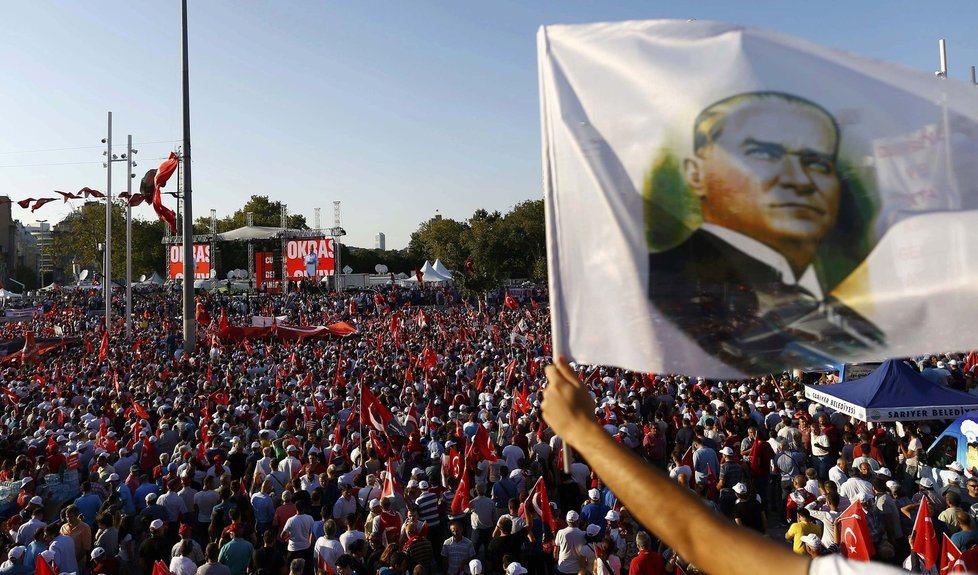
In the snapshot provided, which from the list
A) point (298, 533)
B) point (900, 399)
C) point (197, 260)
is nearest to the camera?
point (298, 533)

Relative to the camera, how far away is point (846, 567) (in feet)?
5.24

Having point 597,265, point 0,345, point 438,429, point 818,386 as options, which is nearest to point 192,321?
point 0,345

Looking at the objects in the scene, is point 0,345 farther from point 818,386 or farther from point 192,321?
point 818,386

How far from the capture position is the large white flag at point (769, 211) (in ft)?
8.56

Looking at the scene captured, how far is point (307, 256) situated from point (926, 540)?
4790 cm

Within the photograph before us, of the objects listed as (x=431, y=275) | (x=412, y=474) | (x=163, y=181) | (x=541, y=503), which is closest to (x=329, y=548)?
(x=541, y=503)

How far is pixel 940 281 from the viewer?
261 centimetres

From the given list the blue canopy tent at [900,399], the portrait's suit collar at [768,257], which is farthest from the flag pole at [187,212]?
the portrait's suit collar at [768,257]

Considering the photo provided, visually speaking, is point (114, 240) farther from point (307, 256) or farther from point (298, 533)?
point (298, 533)

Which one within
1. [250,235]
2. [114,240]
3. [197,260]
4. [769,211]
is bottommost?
[769,211]

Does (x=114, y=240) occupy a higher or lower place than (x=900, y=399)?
higher

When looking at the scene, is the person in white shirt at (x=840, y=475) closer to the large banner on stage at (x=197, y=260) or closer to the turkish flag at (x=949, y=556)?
the turkish flag at (x=949, y=556)

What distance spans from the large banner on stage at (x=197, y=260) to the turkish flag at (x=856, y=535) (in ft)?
177

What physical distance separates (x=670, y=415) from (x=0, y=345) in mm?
23559
